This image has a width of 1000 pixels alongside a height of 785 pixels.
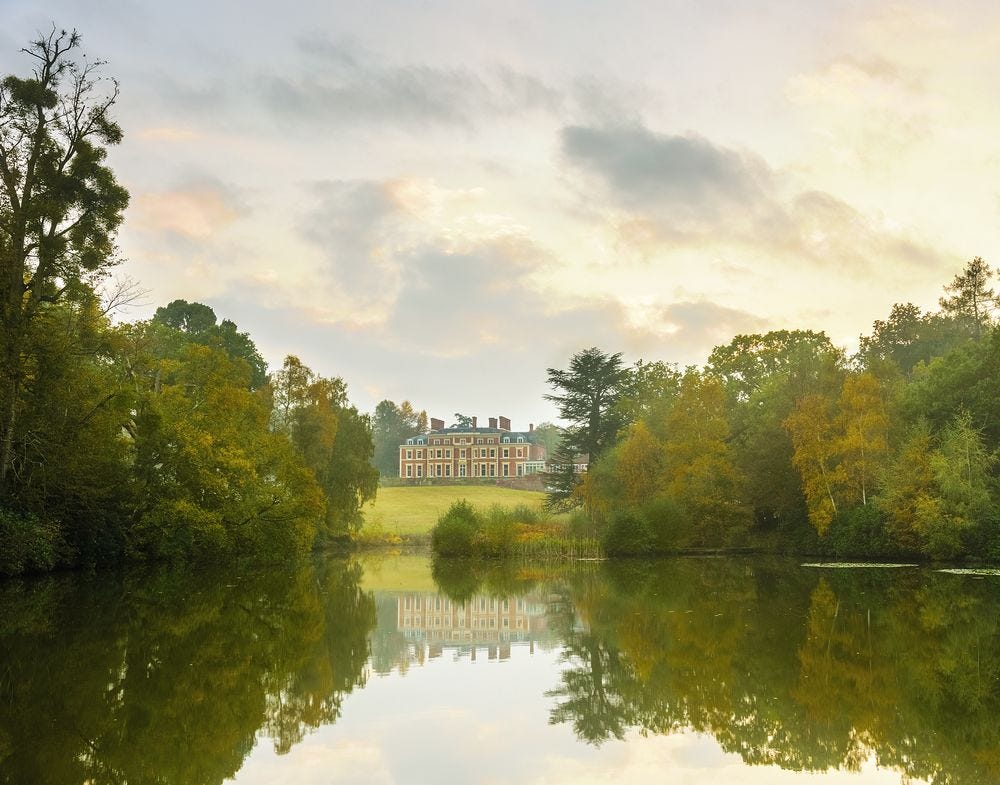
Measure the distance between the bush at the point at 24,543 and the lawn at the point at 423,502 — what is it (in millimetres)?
36454

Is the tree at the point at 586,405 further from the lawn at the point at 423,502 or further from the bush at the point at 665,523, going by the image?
the bush at the point at 665,523

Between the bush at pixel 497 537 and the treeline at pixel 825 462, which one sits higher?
the treeline at pixel 825 462

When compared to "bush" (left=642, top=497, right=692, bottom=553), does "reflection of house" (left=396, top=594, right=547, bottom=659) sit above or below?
below

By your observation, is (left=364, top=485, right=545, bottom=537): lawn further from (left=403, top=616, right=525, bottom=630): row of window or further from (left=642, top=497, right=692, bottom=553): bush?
(left=403, top=616, right=525, bottom=630): row of window

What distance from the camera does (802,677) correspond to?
11242 millimetres

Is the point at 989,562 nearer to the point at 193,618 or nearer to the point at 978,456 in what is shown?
the point at 978,456

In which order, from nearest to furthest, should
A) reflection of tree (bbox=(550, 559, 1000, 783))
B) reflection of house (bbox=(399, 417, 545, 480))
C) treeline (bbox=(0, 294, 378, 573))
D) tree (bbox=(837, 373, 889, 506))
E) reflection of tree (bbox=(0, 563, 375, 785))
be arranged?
reflection of tree (bbox=(0, 563, 375, 785)), reflection of tree (bbox=(550, 559, 1000, 783)), treeline (bbox=(0, 294, 378, 573)), tree (bbox=(837, 373, 889, 506)), reflection of house (bbox=(399, 417, 545, 480))

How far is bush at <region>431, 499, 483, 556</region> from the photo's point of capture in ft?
142

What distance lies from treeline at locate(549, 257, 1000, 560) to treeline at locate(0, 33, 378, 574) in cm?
1743

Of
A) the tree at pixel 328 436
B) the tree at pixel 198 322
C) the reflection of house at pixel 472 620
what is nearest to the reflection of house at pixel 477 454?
the tree at pixel 198 322

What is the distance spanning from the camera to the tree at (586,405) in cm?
6606

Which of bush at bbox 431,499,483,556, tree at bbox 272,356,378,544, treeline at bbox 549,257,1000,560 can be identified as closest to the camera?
treeline at bbox 549,257,1000,560

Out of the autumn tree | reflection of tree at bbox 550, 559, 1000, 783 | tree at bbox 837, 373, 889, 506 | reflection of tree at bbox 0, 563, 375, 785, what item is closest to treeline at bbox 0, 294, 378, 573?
reflection of tree at bbox 0, 563, 375, 785

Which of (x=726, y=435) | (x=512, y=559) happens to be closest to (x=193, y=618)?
(x=512, y=559)
